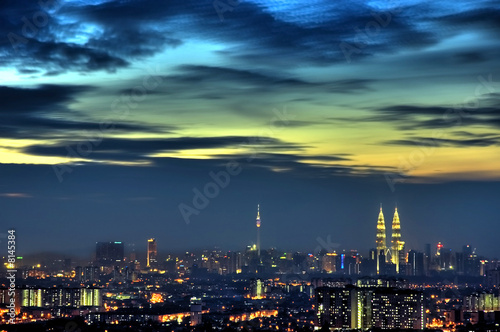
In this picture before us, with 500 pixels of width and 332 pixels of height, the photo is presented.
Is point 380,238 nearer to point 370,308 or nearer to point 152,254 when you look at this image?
point 152,254

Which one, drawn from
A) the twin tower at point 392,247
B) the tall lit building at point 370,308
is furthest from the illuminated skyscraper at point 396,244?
the tall lit building at point 370,308

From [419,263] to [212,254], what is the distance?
2346 cm

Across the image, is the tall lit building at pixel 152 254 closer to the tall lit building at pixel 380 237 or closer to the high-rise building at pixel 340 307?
the tall lit building at pixel 380 237

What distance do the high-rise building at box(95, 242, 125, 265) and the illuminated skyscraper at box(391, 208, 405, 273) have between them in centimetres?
2474

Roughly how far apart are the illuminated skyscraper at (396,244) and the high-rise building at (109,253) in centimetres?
2474

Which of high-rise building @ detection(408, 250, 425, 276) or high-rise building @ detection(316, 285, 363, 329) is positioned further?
high-rise building @ detection(408, 250, 425, 276)

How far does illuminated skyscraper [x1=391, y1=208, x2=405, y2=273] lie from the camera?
89750 mm

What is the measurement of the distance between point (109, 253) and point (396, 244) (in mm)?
25795

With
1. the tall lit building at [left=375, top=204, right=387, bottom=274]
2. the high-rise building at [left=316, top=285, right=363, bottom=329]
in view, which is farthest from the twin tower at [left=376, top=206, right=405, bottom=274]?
Answer: the high-rise building at [left=316, top=285, right=363, bottom=329]

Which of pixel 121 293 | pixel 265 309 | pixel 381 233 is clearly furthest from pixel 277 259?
pixel 265 309

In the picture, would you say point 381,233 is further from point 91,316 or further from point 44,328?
point 44,328

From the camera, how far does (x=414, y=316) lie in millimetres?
39625

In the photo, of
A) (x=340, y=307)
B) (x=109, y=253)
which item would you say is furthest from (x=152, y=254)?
(x=340, y=307)

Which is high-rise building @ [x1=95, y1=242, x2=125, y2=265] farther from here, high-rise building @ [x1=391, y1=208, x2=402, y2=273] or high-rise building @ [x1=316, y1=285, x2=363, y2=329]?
high-rise building @ [x1=316, y1=285, x2=363, y2=329]
